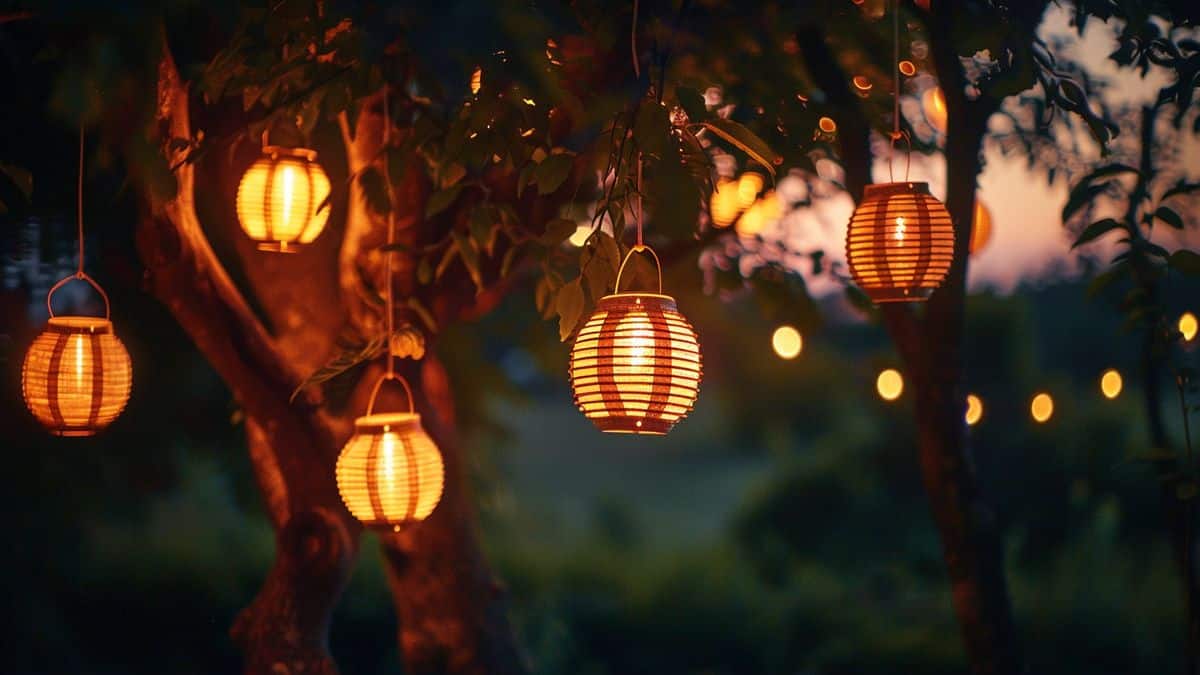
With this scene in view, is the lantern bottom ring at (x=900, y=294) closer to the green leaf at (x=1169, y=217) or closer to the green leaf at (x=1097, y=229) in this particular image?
the green leaf at (x=1097, y=229)

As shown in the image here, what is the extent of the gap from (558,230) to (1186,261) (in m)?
2.04

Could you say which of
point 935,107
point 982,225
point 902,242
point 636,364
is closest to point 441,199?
point 636,364

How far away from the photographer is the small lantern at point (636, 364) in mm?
3480

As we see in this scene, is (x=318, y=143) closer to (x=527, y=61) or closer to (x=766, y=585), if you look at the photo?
(x=527, y=61)

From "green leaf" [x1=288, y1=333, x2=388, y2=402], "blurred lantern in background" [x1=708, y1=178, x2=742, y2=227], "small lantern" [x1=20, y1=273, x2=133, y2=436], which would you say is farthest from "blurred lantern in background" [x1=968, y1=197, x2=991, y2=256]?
"small lantern" [x1=20, y1=273, x2=133, y2=436]

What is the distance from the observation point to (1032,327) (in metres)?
12.2

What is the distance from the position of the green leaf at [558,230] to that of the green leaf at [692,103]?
623 mm

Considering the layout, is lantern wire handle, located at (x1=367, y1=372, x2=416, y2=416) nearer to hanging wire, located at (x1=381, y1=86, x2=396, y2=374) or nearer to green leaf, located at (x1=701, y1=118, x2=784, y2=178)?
hanging wire, located at (x1=381, y1=86, x2=396, y2=374)

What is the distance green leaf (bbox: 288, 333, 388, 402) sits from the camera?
5.05 m

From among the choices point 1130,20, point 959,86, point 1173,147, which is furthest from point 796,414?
point 1130,20

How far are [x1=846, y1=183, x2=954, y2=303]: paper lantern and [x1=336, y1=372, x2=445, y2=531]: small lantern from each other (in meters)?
1.73

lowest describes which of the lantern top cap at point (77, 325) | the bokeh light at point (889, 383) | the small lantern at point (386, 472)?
the small lantern at point (386, 472)

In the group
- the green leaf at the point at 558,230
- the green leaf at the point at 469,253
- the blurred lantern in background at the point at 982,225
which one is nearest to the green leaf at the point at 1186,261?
the green leaf at the point at 558,230

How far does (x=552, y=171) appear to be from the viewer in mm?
3871
